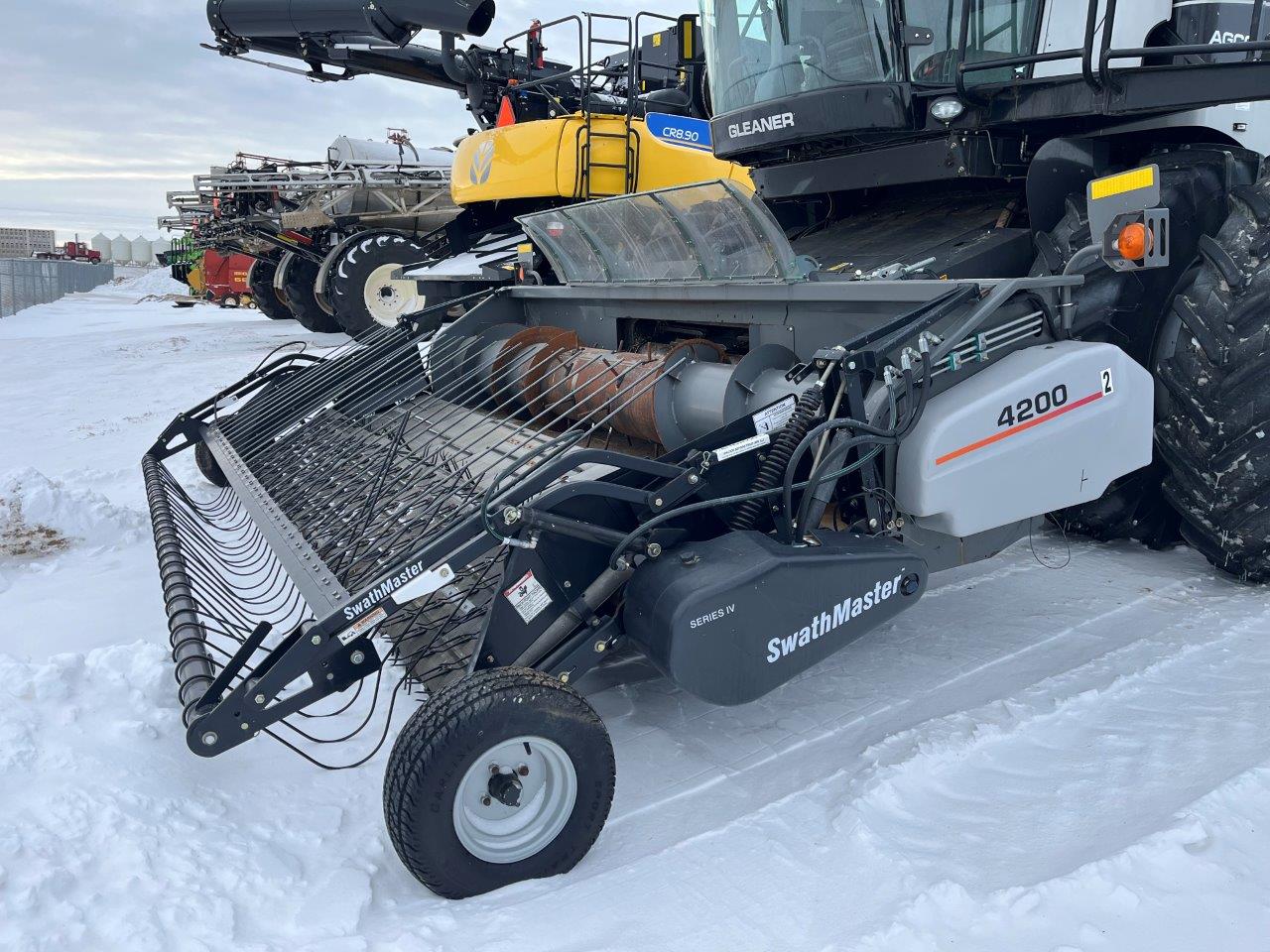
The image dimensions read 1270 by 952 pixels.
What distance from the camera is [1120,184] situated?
288cm

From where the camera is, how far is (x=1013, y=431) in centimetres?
271

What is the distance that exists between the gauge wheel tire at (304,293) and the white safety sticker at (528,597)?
40.2 feet

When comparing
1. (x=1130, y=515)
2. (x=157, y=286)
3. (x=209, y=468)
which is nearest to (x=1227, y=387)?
(x=1130, y=515)

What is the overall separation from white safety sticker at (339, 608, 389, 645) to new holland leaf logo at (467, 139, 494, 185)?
5852 mm

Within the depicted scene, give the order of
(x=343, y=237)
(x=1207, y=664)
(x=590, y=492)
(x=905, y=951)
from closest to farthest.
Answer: (x=905, y=951) < (x=590, y=492) < (x=1207, y=664) < (x=343, y=237)

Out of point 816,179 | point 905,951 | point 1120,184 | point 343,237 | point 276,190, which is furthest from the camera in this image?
point 276,190

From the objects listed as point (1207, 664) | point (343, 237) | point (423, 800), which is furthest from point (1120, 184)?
point (343, 237)

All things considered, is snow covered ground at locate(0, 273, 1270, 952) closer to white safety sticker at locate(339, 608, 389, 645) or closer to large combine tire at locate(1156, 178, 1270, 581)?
large combine tire at locate(1156, 178, 1270, 581)

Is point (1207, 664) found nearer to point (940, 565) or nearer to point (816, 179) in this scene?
point (940, 565)

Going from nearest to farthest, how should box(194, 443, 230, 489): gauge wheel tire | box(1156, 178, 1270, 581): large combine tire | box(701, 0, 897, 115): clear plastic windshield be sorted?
box(1156, 178, 1270, 581): large combine tire < box(701, 0, 897, 115): clear plastic windshield < box(194, 443, 230, 489): gauge wheel tire

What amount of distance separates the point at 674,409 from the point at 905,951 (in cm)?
200

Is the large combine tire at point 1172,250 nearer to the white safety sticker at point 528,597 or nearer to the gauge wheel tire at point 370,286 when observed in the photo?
the white safety sticker at point 528,597

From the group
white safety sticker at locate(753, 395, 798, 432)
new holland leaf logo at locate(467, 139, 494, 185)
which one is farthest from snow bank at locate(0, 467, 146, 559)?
new holland leaf logo at locate(467, 139, 494, 185)

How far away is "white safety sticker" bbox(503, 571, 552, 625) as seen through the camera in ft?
7.95
